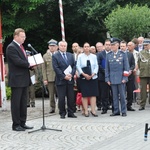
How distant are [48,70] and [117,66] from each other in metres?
2.09

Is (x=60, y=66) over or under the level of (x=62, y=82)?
over

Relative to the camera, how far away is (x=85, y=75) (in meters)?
11.2

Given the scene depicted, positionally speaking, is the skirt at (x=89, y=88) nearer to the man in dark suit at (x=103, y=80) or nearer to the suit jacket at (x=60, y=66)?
the suit jacket at (x=60, y=66)

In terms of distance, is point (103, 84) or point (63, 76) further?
point (103, 84)

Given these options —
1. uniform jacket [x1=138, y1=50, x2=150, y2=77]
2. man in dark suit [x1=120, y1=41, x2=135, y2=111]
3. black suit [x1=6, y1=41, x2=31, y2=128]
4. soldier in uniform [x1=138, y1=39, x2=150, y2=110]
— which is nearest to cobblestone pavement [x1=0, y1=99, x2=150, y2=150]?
black suit [x1=6, y1=41, x2=31, y2=128]

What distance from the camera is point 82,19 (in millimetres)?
25359

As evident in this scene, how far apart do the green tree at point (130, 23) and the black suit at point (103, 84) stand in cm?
587

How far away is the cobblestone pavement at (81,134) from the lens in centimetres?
768

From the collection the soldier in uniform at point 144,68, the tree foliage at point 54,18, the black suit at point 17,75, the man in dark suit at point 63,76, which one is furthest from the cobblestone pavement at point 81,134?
the tree foliage at point 54,18

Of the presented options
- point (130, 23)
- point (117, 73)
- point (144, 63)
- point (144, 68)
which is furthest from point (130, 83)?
point (130, 23)

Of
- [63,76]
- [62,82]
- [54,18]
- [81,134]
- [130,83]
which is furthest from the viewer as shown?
[54,18]

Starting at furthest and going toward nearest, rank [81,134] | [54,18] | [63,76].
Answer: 1. [54,18]
2. [63,76]
3. [81,134]

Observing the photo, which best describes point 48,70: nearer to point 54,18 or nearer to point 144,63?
point 144,63

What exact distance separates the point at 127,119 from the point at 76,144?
3.05 metres
